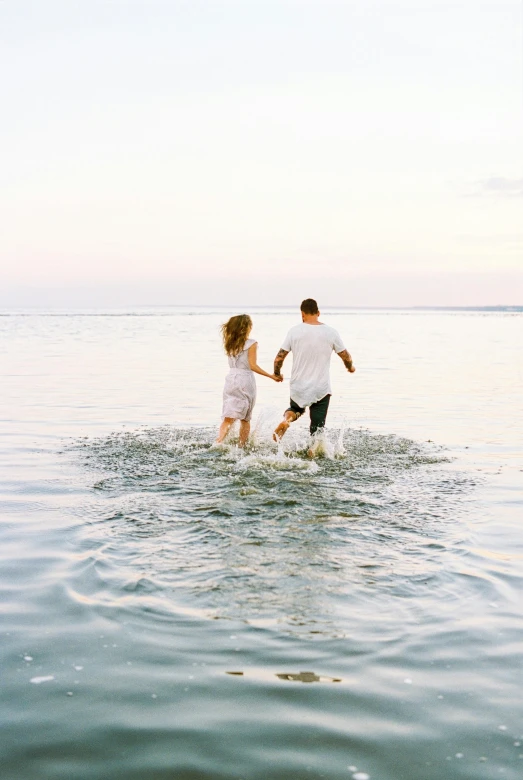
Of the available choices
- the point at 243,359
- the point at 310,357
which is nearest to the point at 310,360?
the point at 310,357

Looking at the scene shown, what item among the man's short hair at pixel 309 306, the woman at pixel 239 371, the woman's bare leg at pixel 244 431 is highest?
the man's short hair at pixel 309 306

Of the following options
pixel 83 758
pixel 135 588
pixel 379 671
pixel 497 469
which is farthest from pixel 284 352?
pixel 83 758

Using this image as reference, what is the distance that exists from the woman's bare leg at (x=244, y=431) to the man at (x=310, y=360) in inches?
15.9

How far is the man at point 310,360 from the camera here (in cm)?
1041

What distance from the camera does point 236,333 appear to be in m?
10.3

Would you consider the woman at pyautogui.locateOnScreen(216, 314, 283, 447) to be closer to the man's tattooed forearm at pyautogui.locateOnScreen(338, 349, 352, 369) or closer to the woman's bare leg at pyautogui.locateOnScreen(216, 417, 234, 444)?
the woman's bare leg at pyautogui.locateOnScreen(216, 417, 234, 444)

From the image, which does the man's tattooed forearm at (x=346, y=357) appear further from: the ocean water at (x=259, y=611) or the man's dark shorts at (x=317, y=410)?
the ocean water at (x=259, y=611)

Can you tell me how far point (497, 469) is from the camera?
970 cm

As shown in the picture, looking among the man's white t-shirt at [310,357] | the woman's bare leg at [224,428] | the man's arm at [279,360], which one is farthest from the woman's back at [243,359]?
the woman's bare leg at [224,428]

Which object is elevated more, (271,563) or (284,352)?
(284,352)

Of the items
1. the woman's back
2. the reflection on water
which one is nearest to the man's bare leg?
the reflection on water

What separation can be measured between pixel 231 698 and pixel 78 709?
2.48 feet

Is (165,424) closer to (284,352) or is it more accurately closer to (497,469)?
(284,352)

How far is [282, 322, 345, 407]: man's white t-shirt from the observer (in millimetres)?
10406
